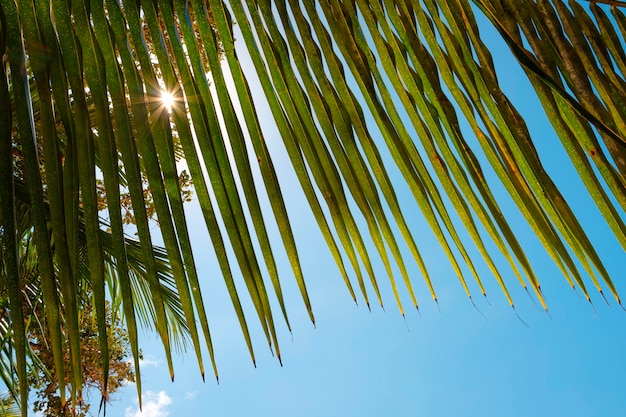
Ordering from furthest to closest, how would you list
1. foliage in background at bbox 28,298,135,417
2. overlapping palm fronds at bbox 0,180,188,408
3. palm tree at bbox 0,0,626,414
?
foliage in background at bbox 28,298,135,417, overlapping palm fronds at bbox 0,180,188,408, palm tree at bbox 0,0,626,414

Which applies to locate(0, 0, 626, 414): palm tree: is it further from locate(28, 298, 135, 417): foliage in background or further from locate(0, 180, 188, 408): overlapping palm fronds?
locate(28, 298, 135, 417): foliage in background

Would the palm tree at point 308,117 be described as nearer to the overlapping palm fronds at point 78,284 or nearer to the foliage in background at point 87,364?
the overlapping palm fronds at point 78,284

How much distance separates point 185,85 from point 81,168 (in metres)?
0.14

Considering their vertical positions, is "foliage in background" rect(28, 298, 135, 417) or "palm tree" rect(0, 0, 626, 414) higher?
"foliage in background" rect(28, 298, 135, 417)

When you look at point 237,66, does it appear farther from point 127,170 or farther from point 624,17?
point 624,17

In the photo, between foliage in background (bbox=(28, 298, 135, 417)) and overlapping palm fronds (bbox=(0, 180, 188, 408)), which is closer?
overlapping palm fronds (bbox=(0, 180, 188, 408))

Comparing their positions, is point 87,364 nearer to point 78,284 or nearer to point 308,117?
point 78,284

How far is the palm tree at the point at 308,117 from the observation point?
522mm

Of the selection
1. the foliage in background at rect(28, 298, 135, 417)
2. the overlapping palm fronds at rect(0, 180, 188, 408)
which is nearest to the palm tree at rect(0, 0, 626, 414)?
the overlapping palm fronds at rect(0, 180, 188, 408)

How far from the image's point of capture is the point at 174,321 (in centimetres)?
299

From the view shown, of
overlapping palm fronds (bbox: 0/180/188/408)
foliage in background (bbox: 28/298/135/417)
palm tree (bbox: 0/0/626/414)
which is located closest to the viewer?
palm tree (bbox: 0/0/626/414)

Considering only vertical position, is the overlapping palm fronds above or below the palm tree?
above

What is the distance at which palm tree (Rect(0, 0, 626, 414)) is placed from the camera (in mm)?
522

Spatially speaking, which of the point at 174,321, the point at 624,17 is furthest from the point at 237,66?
the point at 174,321
